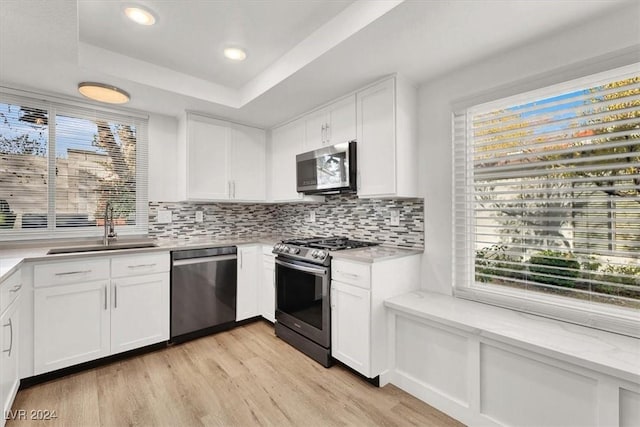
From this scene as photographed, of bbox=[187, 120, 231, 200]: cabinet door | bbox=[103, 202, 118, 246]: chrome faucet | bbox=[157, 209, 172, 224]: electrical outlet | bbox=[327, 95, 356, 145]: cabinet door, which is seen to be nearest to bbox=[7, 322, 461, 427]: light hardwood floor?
bbox=[103, 202, 118, 246]: chrome faucet

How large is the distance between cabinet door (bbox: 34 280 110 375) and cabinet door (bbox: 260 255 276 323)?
A: 1366 millimetres

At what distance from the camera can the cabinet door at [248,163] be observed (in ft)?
10.9

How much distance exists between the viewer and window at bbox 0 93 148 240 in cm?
244

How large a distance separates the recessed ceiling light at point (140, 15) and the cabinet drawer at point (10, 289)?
5.49 feet

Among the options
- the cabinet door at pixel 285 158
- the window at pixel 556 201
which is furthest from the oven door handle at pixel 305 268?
the window at pixel 556 201

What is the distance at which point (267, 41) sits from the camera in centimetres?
208

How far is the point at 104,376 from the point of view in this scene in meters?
2.16

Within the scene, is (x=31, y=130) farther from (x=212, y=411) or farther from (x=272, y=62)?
(x=212, y=411)

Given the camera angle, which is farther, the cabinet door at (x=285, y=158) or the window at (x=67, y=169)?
the cabinet door at (x=285, y=158)

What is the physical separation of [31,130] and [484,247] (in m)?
3.85

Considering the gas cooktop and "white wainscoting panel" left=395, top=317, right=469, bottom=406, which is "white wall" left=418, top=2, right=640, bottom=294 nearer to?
"white wainscoting panel" left=395, top=317, right=469, bottom=406

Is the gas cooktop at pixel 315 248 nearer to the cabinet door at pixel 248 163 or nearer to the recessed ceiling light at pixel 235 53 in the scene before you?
the cabinet door at pixel 248 163

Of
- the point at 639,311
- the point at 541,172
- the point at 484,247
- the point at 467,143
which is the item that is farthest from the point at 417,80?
the point at 639,311

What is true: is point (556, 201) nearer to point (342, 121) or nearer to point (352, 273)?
point (352, 273)
